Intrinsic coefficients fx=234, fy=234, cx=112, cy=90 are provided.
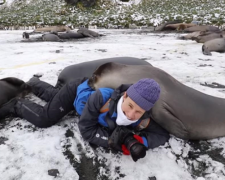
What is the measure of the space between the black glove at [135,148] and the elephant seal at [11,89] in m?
1.67

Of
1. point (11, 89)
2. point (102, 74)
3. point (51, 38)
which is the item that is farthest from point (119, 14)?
point (102, 74)

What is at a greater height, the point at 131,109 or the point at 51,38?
the point at 131,109

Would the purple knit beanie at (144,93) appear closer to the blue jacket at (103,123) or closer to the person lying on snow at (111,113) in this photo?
the person lying on snow at (111,113)

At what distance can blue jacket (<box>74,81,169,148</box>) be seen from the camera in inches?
79.6

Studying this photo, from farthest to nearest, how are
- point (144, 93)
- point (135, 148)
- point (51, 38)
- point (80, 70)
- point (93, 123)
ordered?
point (51, 38)
point (80, 70)
point (93, 123)
point (135, 148)
point (144, 93)

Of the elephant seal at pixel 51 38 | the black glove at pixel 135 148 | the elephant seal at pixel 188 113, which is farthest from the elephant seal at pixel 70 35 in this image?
the black glove at pixel 135 148

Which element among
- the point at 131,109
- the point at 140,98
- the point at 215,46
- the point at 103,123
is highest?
the point at 140,98

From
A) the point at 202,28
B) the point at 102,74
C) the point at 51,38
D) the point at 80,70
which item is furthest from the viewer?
the point at 202,28

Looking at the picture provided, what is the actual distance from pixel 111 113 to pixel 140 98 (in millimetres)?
357

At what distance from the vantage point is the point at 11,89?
2.98 metres

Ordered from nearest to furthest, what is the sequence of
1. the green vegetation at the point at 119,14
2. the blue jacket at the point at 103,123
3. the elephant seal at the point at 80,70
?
1. the blue jacket at the point at 103,123
2. the elephant seal at the point at 80,70
3. the green vegetation at the point at 119,14

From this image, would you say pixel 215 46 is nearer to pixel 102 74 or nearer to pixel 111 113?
pixel 102 74

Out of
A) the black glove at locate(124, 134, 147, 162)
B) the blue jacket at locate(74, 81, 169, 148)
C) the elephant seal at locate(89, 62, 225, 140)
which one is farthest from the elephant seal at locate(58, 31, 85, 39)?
the black glove at locate(124, 134, 147, 162)

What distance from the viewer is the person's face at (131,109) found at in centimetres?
178
